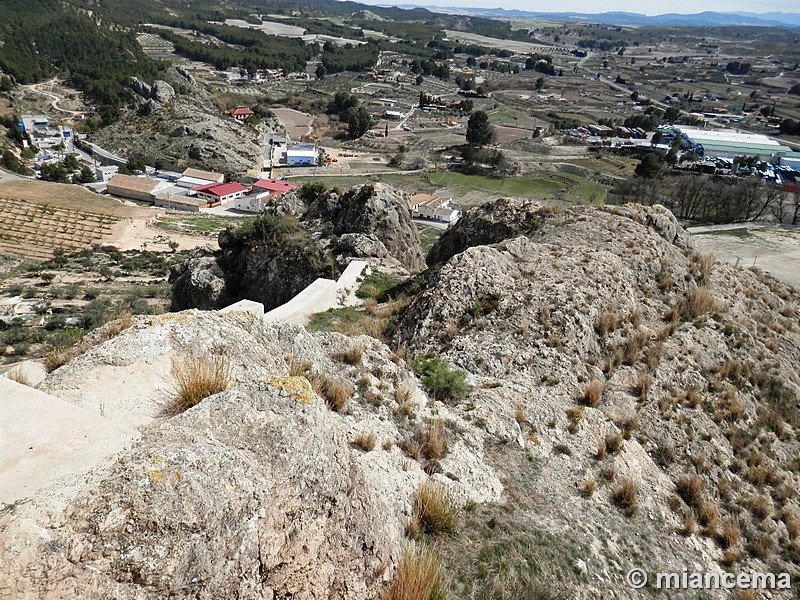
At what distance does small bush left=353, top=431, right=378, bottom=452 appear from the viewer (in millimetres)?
6082

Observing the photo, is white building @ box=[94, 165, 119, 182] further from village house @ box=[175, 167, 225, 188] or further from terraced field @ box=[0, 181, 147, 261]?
village house @ box=[175, 167, 225, 188]

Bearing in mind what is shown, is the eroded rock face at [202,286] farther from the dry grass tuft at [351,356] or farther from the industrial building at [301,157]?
the industrial building at [301,157]

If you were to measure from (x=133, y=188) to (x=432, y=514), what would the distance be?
231 feet

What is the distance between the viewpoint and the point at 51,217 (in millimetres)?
52219

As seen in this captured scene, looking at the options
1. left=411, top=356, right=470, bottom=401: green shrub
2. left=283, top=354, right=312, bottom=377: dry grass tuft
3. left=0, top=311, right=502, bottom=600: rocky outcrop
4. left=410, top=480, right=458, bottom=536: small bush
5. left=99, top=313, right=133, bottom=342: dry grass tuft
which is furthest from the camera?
left=411, top=356, right=470, bottom=401: green shrub

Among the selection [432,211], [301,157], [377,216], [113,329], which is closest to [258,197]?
[432,211]

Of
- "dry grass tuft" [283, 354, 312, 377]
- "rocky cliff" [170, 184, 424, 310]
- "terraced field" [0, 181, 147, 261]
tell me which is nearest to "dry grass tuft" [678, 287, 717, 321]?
"rocky cliff" [170, 184, 424, 310]

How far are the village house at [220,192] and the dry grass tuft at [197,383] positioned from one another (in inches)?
2437

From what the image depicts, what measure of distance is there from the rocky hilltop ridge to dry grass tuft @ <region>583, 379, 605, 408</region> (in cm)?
4

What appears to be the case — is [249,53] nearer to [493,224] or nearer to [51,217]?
[51,217]

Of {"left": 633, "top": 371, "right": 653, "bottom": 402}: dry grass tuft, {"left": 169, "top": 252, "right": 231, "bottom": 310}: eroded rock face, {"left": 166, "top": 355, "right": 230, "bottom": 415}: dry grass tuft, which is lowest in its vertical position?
{"left": 169, "top": 252, "right": 231, "bottom": 310}: eroded rock face

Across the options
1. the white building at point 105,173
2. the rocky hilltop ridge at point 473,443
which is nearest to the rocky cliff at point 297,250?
the rocky hilltop ridge at point 473,443

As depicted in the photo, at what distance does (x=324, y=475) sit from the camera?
4445 millimetres

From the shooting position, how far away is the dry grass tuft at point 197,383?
5.03 meters
